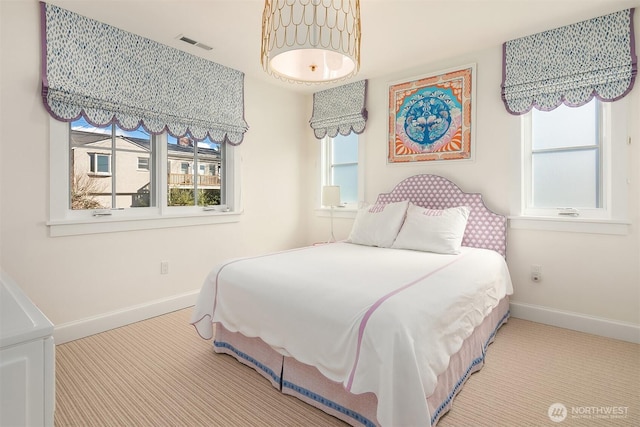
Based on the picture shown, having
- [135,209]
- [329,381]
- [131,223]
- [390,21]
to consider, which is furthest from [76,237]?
[390,21]

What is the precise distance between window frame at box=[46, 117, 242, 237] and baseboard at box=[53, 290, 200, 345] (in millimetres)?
707

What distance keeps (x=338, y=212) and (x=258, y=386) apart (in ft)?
8.65

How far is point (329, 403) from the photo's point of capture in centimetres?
170

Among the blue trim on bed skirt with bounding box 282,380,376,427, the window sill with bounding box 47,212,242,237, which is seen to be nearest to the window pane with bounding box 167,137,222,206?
the window sill with bounding box 47,212,242,237

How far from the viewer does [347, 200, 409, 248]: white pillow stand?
320 centimetres

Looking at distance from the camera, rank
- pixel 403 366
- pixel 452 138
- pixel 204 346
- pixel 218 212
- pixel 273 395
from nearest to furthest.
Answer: pixel 403 366 → pixel 273 395 → pixel 204 346 → pixel 452 138 → pixel 218 212

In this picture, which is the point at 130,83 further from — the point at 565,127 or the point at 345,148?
the point at 565,127

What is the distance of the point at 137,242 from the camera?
119 inches

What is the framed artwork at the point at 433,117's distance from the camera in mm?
3301

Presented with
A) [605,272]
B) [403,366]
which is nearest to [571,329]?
[605,272]

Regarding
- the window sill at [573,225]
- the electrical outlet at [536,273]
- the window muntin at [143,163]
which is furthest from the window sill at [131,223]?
the electrical outlet at [536,273]

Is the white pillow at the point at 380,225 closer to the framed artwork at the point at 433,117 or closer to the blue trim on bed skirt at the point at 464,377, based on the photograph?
the framed artwork at the point at 433,117

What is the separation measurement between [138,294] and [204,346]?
99cm

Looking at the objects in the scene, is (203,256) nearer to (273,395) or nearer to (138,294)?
(138,294)
